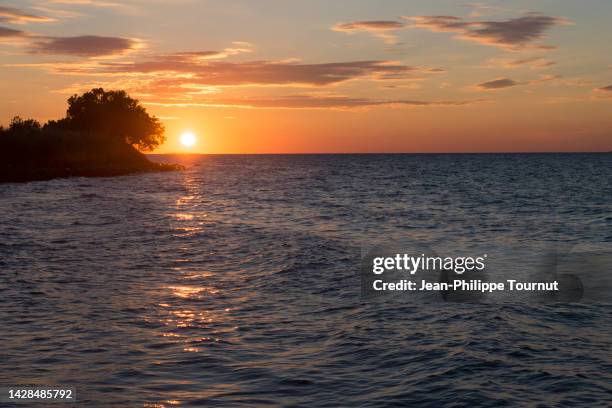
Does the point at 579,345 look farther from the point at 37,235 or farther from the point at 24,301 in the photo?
the point at 37,235

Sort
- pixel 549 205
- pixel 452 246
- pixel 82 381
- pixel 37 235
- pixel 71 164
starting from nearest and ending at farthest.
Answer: pixel 82 381 → pixel 452 246 → pixel 37 235 → pixel 549 205 → pixel 71 164

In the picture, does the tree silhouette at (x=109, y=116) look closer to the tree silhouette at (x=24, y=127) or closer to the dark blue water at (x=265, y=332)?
the tree silhouette at (x=24, y=127)

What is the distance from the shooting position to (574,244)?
3319cm

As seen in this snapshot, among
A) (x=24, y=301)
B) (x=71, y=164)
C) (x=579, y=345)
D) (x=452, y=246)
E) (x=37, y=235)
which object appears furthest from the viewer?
(x=71, y=164)

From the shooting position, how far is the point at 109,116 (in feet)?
500

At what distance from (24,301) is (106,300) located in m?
2.32

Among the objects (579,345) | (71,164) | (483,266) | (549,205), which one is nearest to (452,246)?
(483,266)

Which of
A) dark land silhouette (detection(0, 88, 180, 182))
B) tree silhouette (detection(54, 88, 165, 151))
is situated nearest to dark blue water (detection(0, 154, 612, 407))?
dark land silhouette (detection(0, 88, 180, 182))

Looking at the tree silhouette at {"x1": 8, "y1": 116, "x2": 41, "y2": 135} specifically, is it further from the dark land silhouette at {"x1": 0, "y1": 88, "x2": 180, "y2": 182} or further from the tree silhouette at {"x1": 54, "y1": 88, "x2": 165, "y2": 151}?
the tree silhouette at {"x1": 54, "y1": 88, "x2": 165, "y2": 151}

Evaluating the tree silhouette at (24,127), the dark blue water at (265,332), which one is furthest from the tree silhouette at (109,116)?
the dark blue water at (265,332)

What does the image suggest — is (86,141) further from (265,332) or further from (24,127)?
(265,332)

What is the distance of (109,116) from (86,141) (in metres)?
29.9

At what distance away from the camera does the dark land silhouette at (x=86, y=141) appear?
335ft

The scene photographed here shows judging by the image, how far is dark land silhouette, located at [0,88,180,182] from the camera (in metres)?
102
